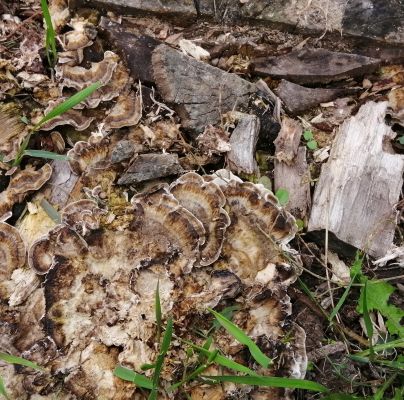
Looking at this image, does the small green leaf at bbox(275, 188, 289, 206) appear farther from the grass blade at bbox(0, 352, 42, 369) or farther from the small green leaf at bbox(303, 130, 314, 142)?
the grass blade at bbox(0, 352, 42, 369)

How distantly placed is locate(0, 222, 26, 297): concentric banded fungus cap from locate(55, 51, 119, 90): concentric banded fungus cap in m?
1.50

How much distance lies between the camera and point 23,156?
14.9 ft

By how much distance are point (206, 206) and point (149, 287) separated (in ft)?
2.77

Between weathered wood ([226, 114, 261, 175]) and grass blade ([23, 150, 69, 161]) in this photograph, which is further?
weathered wood ([226, 114, 261, 175])

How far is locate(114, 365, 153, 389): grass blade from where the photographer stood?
11.1 ft

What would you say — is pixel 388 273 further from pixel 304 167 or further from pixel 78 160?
pixel 78 160

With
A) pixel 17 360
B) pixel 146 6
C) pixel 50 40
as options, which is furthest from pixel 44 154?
pixel 146 6

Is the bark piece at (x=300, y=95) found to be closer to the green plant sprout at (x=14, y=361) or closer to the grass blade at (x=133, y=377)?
the grass blade at (x=133, y=377)

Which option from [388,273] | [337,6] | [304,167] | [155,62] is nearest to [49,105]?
[155,62]

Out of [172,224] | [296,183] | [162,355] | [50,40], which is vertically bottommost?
[162,355]

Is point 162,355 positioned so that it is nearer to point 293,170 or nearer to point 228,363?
point 228,363

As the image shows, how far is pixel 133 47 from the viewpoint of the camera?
4.72 metres

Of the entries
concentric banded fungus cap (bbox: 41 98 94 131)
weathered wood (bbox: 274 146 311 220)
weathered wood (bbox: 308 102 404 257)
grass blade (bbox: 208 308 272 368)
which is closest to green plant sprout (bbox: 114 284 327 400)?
grass blade (bbox: 208 308 272 368)

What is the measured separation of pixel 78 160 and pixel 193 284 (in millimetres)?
1564
